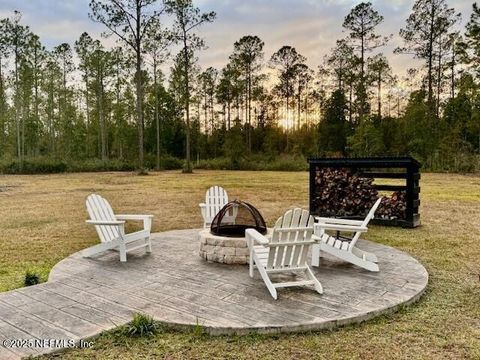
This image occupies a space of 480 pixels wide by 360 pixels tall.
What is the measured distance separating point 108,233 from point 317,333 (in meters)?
3.15

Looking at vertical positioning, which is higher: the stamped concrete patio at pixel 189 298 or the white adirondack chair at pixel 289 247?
the white adirondack chair at pixel 289 247

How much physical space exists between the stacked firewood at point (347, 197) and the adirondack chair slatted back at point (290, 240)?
4.58 metres

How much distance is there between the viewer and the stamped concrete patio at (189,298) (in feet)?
9.76

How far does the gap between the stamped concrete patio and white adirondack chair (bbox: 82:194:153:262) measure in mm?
174

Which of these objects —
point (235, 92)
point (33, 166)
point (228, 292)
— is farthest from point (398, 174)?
point (235, 92)

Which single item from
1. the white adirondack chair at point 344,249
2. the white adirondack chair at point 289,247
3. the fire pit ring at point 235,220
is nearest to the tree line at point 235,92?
the fire pit ring at point 235,220

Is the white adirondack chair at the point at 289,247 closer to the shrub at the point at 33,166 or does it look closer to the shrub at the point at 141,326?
the shrub at the point at 141,326

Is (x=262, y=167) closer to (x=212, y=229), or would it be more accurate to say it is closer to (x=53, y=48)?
(x=53, y=48)

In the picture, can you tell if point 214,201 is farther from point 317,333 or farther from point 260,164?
point 260,164

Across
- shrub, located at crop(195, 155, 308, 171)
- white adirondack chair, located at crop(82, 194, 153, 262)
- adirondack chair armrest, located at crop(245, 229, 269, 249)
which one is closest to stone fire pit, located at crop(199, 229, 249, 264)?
adirondack chair armrest, located at crop(245, 229, 269, 249)

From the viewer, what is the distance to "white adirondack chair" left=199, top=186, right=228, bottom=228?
600 cm

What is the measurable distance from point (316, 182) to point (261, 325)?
244 inches

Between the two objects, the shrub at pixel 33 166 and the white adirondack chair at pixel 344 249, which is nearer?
the white adirondack chair at pixel 344 249

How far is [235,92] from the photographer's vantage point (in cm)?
3456
